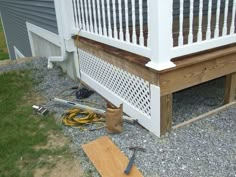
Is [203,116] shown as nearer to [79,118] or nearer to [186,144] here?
[186,144]

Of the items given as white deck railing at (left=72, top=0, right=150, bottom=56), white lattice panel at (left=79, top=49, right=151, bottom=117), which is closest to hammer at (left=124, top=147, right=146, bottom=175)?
white lattice panel at (left=79, top=49, right=151, bottom=117)

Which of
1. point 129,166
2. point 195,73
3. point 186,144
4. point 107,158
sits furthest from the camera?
point 195,73

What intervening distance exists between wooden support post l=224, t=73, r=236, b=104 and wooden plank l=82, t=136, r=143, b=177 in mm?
1593

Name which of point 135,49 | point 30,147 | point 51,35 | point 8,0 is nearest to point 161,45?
point 135,49

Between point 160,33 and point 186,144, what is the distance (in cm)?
111

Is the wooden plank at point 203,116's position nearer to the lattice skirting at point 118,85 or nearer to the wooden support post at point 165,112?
the wooden support post at point 165,112

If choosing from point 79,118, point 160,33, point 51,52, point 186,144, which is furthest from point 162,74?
point 51,52

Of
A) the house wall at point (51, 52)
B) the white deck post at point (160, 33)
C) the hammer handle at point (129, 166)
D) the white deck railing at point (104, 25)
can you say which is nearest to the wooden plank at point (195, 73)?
the white deck post at point (160, 33)

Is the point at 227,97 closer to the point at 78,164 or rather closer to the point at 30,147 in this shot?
the point at 78,164

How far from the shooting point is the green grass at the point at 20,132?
2.62m

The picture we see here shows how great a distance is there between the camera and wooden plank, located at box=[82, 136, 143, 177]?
237cm

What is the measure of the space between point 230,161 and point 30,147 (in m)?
1.99

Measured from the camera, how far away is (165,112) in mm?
2756

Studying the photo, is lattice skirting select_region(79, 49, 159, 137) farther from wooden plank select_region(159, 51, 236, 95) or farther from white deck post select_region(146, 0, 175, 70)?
white deck post select_region(146, 0, 175, 70)
